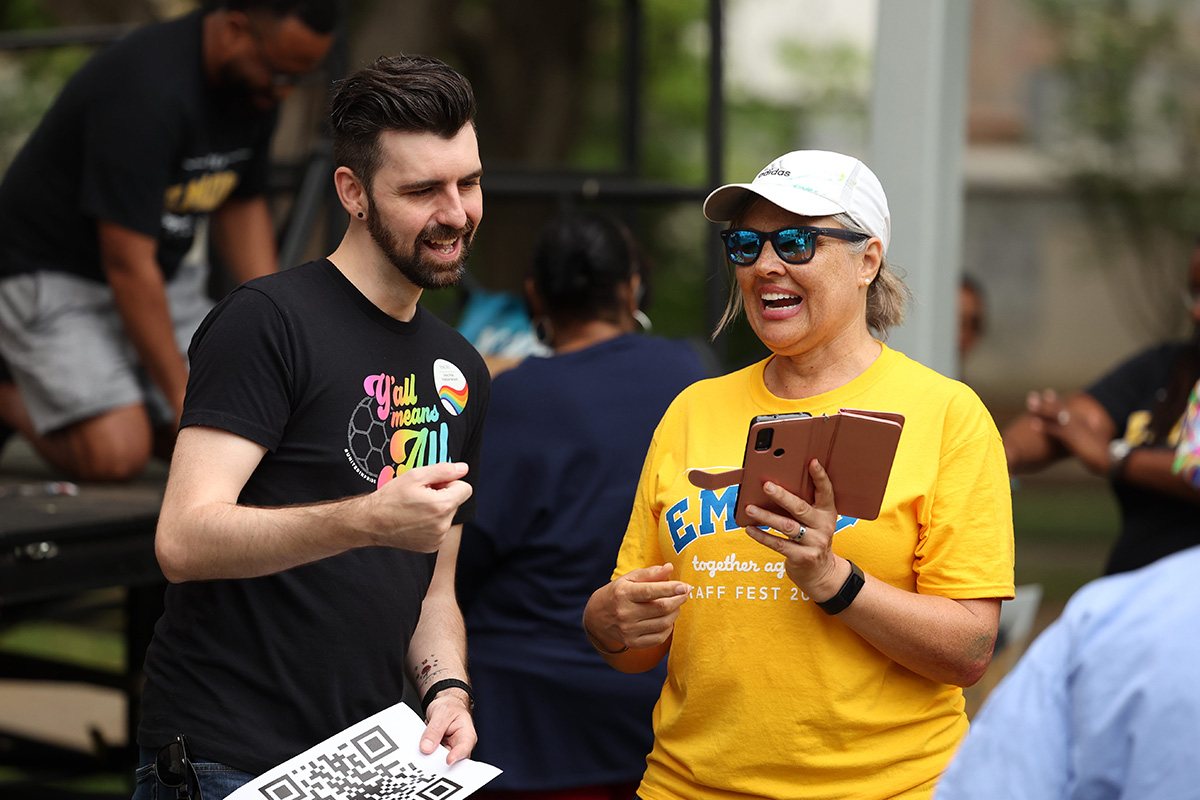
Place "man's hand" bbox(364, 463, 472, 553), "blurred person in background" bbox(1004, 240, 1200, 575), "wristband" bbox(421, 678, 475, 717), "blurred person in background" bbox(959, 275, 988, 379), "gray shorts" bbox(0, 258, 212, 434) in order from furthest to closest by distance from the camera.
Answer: "blurred person in background" bbox(959, 275, 988, 379) → "gray shorts" bbox(0, 258, 212, 434) → "blurred person in background" bbox(1004, 240, 1200, 575) → "wristband" bbox(421, 678, 475, 717) → "man's hand" bbox(364, 463, 472, 553)

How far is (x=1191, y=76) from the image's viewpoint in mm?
15547

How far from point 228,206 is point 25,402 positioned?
91 centimetres

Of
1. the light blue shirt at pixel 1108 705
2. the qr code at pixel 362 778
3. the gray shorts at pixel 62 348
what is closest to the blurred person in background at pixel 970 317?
the gray shorts at pixel 62 348

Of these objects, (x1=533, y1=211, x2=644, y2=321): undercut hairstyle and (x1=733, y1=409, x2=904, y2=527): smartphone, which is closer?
(x1=733, y1=409, x2=904, y2=527): smartphone

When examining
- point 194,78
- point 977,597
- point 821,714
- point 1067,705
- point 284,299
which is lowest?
point 821,714

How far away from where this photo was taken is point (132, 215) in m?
3.55

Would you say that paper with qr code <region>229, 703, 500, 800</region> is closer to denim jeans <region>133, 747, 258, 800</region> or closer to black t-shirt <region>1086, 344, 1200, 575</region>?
denim jeans <region>133, 747, 258, 800</region>

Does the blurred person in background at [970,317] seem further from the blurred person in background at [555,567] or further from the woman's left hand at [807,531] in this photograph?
the woman's left hand at [807,531]

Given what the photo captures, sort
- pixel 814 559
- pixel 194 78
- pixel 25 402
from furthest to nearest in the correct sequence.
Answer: pixel 25 402 → pixel 194 78 → pixel 814 559

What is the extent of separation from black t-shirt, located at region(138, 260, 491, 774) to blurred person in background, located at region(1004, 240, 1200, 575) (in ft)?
8.22

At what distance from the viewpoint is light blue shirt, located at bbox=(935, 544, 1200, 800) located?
1124mm

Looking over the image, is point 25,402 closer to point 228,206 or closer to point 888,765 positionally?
point 228,206

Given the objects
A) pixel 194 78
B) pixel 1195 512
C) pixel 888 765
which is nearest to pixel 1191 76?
pixel 1195 512

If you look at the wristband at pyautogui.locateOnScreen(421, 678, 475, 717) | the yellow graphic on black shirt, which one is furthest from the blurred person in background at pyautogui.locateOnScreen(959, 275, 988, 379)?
the wristband at pyautogui.locateOnScreen(421, 678, 475, 717)
